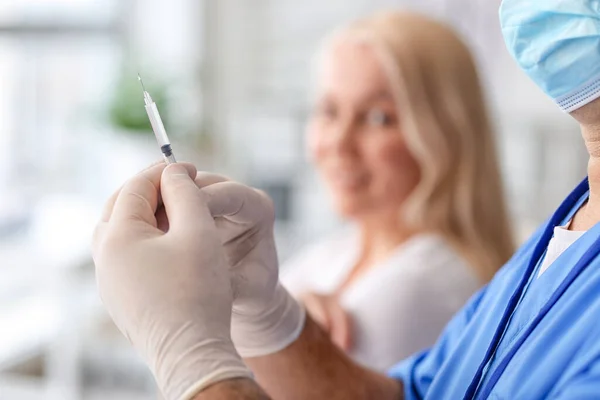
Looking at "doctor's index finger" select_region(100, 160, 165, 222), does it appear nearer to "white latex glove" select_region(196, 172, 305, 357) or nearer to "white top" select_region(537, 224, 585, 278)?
"white latex glove" select_region(196, 172, 305, 357)

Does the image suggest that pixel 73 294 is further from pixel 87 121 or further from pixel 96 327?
pixel 87 121

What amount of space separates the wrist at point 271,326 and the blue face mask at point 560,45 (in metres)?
Result: 0.35

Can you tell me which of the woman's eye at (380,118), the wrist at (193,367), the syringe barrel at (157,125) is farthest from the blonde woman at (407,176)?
the wrist at (193,367)

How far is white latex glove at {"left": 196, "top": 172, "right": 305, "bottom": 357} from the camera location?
755mm

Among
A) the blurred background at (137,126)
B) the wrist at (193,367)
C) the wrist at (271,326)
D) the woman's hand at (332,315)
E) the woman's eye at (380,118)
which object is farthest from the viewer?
the blurred background at (137,126)

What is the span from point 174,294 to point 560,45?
37 centimetres

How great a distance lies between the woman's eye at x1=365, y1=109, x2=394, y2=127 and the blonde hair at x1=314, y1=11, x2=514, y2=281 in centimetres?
3

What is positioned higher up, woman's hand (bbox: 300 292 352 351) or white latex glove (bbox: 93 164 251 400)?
white latex glove (bbox: 93 164 251 400)

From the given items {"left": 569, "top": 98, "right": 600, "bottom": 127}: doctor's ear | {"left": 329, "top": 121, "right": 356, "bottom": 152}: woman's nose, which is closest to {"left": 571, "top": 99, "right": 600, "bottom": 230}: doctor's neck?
{"left": 569, "top": 98, "right": 600, "bottom": 127}: doctor's ear

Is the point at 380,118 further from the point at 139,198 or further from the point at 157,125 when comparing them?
the point at 139,198

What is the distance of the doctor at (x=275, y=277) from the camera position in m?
0.62

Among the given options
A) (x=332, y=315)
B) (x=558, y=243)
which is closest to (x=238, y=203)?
(x=558, y=243)

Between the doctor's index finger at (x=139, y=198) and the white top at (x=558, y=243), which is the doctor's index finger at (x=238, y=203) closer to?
the doctor's index finger at (x=139, y=198)

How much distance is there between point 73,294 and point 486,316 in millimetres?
1652
